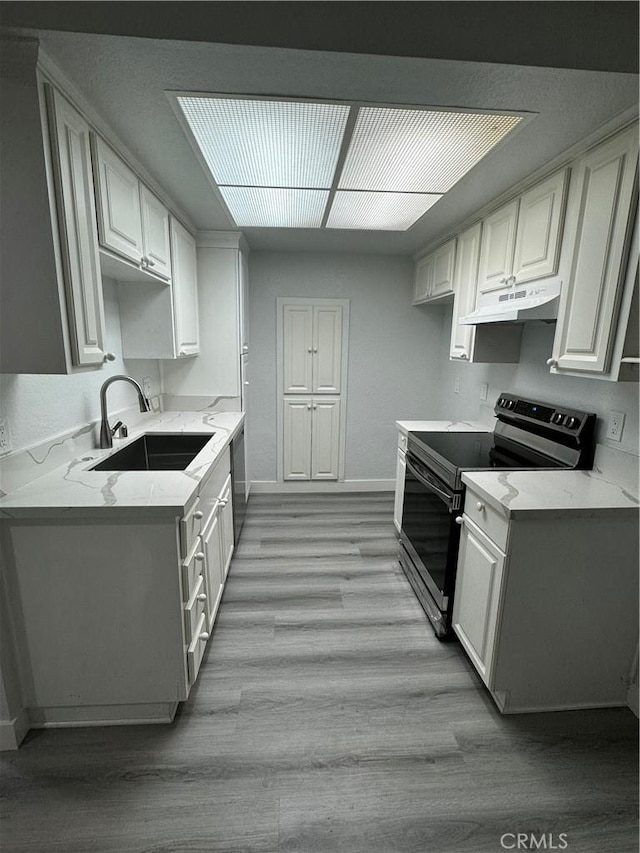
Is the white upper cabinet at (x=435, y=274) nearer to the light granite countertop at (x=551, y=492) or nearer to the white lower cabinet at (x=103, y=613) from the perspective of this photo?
the light granite countertop at (x=551, y=492)

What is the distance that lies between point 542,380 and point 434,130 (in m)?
1.45

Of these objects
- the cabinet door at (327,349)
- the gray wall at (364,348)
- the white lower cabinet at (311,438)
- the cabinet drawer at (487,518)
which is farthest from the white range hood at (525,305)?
the white lower cabinet at (311,438)

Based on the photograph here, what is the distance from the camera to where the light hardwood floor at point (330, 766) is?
3.89ft

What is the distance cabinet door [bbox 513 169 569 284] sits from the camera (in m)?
1.69

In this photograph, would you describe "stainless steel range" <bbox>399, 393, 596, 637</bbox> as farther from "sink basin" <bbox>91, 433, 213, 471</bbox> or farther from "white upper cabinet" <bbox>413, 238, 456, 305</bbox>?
"sink basin" <bbox>91, 433, 213, 471</bbox>

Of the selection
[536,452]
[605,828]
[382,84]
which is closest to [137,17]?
[382,84]

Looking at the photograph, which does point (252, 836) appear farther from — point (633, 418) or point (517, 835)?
point (633, 418)

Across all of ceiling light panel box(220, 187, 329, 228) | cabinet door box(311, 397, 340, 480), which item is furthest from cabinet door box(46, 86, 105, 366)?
cabinet door box(311, 397, 340, 480)

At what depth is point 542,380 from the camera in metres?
2.20

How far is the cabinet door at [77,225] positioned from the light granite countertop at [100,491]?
0.49m

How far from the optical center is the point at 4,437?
1.39 metres

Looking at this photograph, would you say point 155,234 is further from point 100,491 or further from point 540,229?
point 540,229

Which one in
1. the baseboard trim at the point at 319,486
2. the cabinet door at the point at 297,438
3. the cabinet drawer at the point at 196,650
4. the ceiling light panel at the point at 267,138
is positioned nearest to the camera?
the ceiling light panel at the point at 267,138

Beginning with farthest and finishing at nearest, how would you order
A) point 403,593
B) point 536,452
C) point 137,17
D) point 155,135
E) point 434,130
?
point 403,593 → point 536,452 → point 155,135 → point 434,130 → point 137,17
